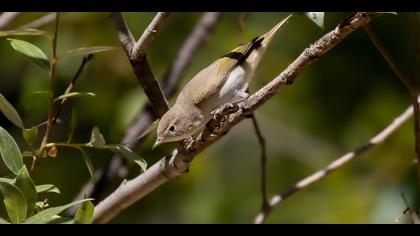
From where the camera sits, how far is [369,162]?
434 centimetres

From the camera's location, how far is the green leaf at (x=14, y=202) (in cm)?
147

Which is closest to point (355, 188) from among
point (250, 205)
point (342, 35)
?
point (250, 205)

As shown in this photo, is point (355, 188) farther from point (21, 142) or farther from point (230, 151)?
point (21, 142)

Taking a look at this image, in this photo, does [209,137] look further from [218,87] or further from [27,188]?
[218,87]

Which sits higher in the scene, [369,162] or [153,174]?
[153,174]

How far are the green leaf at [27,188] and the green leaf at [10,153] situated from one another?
4.0 inches

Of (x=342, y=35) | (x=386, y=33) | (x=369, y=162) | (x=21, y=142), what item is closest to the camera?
(x=342, y=35)

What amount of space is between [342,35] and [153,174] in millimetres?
689

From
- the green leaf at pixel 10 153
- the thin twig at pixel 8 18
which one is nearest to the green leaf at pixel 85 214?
the green leaf at pixel 10 153

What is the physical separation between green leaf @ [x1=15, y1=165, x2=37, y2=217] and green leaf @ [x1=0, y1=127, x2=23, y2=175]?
0.10 m

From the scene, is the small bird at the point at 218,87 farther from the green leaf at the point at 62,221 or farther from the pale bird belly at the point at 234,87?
the green leaf at the point at 62,221

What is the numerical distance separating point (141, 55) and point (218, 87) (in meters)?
0.96

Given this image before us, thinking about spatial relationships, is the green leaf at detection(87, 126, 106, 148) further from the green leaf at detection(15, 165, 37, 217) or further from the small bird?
the small bird
